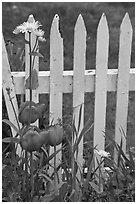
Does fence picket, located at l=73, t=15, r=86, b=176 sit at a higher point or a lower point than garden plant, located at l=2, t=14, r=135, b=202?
higher

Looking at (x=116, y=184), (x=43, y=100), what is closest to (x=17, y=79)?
(x=116, y=184)

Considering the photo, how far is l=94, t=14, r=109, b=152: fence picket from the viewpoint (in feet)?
8.91

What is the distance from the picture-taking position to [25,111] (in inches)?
84.4

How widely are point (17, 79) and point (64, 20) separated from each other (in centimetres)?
243

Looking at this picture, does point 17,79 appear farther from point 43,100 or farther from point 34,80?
point 43,100

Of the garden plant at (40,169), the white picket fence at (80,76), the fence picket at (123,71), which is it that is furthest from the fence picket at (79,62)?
the garden plant at (40,169)

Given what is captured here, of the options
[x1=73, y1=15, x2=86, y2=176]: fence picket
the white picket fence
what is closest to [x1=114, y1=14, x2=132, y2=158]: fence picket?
the white picket fence

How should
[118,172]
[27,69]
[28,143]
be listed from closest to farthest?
[28,143] < [118,172] < [27,69]

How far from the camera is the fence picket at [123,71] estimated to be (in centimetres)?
275

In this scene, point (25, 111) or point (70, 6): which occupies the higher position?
point (70, 6)

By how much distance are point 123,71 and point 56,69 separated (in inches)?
13.8

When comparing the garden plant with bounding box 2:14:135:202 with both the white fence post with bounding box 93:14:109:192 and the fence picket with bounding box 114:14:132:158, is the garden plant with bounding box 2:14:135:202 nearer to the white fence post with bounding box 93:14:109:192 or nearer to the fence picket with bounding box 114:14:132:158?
the white fence post with bounding box 93:14:109:192

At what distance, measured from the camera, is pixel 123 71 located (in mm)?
2822

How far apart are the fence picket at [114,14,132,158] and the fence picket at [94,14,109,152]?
0.27 feet
